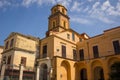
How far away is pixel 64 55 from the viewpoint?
2467 cm

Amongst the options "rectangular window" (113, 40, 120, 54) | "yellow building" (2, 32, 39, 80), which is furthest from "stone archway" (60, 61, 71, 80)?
"rectangular window" (113, 40, 120, 54)

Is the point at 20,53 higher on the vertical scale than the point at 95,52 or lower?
lower

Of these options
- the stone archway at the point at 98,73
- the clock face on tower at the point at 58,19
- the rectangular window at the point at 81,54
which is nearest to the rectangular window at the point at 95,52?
the stone archway at the point at 98,73

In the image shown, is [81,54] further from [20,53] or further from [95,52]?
[20,53]

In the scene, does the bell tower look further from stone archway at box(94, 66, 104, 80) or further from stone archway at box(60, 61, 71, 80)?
stone archway at box(94, 66, 104, 80)

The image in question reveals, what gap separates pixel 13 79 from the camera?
62.6 ft

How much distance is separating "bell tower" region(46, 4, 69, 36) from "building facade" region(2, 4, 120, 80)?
4.72 m

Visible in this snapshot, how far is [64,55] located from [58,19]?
10.9 metres

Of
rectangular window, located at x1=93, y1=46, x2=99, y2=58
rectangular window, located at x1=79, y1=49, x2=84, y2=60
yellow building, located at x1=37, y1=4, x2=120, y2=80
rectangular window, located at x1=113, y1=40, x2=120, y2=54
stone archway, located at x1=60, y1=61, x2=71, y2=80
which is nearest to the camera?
yellow building, located at x1=37, y1=4, x2=120, y2=80

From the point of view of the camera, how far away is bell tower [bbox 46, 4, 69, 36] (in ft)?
104

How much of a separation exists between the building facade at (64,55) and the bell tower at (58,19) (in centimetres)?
472

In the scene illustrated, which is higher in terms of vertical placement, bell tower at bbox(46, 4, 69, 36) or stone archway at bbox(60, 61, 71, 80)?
bell tower at bbox(46, 4, 69, 36)

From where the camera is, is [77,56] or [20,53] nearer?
[20,53]

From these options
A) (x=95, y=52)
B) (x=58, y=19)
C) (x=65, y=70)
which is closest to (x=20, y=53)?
(x=65, y=70)
